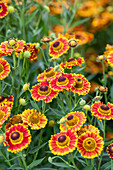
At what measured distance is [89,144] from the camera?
30.8 inches

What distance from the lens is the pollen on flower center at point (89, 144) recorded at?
2.56ft

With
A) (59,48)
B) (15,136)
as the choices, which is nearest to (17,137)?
(15,136)

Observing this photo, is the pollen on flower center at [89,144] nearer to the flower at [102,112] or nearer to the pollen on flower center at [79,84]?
the flower at [102,112]

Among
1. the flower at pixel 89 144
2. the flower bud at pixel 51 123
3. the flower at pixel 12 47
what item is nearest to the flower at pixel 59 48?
the flower at pixel 12 47

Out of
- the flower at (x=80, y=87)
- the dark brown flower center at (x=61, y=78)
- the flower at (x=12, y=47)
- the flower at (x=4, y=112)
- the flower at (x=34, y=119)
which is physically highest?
the flower at (x=12, y=47)

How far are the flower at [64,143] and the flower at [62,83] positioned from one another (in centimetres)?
14

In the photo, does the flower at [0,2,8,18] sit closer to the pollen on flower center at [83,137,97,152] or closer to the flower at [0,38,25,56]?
the flower at [0,38,25,56]

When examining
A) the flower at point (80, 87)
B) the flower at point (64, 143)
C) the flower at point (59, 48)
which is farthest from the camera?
the flower at point (59, 48)

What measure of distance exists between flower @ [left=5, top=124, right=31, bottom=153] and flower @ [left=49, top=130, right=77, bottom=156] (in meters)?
0.08

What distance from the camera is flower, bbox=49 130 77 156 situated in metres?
0.76

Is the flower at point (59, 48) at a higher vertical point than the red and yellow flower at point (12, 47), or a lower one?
lower

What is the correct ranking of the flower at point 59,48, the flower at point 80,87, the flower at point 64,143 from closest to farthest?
the flower at point 64,143 → the flower at point 80,87 → the flower at point 59,48

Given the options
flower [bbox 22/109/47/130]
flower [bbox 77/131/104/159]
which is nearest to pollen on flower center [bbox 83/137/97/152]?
flower [bbox 77/131/104/159]

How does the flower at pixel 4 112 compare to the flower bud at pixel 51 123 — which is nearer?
the flower at pixel 4 112
